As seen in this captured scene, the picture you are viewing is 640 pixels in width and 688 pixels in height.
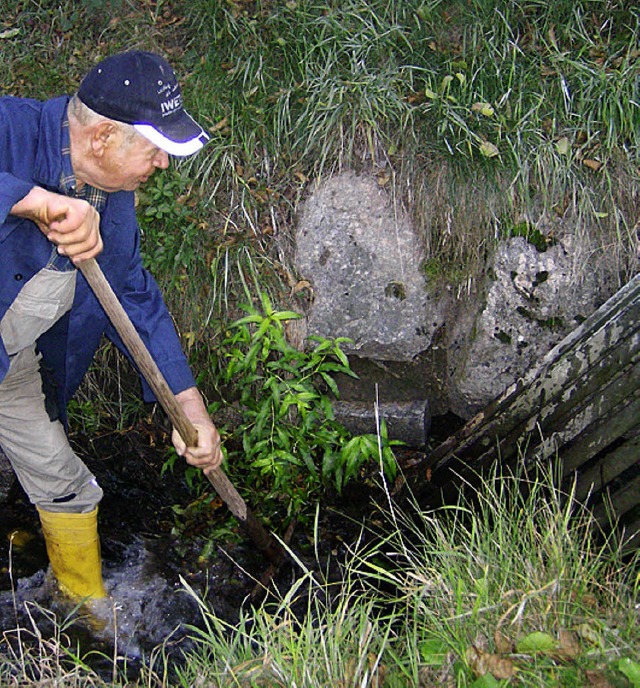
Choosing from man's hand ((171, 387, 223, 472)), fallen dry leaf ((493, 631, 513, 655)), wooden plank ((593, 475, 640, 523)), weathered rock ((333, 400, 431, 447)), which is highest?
man's hand ((171, 387, 223, 472))

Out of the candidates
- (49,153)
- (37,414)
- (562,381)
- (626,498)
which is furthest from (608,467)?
(49,153)

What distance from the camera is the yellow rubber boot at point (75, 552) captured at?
11.3 feet

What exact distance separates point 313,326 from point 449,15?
191 centimetres

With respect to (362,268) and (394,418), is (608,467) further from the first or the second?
(362,268)

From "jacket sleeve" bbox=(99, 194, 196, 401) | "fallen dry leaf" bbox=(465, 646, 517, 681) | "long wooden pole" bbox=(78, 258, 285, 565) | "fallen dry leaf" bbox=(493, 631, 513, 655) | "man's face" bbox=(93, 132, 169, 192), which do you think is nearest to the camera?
"fallen dry leaf" bbox=(465, 646, 517, 681)

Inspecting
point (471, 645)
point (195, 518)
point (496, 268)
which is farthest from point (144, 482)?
point (471, 645)

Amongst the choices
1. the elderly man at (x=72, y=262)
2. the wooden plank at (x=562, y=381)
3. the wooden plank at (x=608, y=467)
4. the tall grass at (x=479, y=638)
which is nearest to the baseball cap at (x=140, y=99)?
the elderly man at (x=72, y=262)

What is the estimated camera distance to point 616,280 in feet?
13.5

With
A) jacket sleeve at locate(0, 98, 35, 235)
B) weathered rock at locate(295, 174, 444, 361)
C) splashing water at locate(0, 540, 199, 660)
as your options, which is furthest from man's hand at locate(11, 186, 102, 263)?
weathered rock at locate(295, 174, 444, 361)

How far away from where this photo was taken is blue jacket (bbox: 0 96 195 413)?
264cm

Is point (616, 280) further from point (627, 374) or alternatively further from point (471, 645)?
point (471, 645)

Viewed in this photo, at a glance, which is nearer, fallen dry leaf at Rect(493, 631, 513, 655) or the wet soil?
fallen dry leaf at Rect(493, 631, 513, 655)

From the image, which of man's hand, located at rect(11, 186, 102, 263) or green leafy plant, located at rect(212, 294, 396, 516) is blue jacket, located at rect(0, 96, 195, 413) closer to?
man's hand, located at rect(11, 186, 102, 263)

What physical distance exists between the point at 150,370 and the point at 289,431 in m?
1.39
